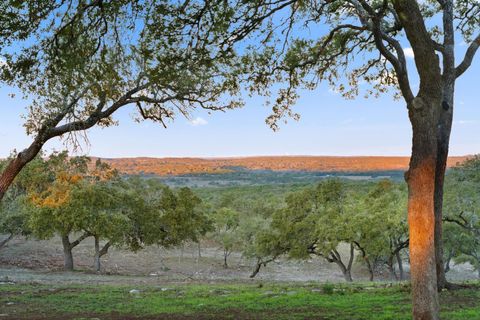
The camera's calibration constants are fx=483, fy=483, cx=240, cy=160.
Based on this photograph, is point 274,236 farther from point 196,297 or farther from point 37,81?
point 37,81

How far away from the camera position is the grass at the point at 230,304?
418 inches

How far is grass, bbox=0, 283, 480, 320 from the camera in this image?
10617 mm

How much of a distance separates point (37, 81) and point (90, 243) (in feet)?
144

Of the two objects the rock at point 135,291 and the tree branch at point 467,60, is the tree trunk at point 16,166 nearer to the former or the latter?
the rock at point 135,291

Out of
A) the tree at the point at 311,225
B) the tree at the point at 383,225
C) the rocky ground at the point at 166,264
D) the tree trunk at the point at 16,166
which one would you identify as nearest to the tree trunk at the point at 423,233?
the tree trunk at the point at 16,166

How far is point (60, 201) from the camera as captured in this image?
105ft

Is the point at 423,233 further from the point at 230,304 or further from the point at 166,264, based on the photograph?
the point at 166,264

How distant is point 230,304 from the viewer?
41.0 ft

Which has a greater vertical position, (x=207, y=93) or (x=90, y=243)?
(x=207, y=93)

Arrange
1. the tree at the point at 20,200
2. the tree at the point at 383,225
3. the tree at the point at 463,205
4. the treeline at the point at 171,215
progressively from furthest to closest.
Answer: the tree at the point at 20,200, the treeline at the point at 171,215, the tree at the point at 383,225, the tree at the point at 463,205

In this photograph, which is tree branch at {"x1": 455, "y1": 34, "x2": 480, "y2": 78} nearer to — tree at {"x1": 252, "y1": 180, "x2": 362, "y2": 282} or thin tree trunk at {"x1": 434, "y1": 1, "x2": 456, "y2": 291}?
thin tree trunk at {"x1": 434, "y1": 1, "x2": 456, "y2": 291}

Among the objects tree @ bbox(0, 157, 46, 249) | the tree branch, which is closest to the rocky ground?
tree @ bbox(0, 157, 46, 249)

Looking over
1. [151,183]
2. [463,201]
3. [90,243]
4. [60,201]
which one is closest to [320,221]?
[463,201]

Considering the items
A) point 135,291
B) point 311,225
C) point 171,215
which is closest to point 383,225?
point 311,225
